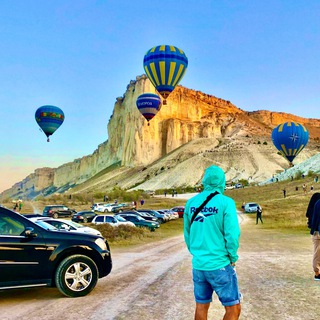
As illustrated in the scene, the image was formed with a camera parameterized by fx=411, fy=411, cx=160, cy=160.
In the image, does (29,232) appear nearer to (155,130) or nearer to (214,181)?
(214,181)

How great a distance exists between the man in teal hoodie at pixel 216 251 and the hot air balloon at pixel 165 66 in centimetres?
4748

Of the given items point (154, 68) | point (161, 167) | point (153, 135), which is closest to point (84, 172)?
point (153, 135)

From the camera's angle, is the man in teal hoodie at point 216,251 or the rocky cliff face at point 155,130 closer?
the man in teal hoodie at point 216,251

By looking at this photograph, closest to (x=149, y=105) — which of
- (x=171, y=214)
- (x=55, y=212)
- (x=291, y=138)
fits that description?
(x=291, y=138)

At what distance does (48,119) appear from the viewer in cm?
6506

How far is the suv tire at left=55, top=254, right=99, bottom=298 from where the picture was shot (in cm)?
698

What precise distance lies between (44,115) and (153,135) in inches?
3768

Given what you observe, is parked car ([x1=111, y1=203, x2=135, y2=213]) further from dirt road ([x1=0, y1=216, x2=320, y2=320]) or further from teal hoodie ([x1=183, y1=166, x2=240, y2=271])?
teal hoodie ([x1=183, y1=166, x2=240, y2=271])

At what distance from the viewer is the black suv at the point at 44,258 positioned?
6691 mm

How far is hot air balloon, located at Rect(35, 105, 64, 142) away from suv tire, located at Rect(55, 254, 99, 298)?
199 feet

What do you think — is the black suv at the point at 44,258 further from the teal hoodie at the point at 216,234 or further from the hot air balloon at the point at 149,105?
the hot air balloon at the point at 149,105

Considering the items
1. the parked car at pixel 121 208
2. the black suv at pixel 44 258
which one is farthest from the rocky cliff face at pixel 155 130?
the black suv at pixel 44 258

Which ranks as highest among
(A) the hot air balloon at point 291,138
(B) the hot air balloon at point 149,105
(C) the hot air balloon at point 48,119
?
(B) the hot air balloon at point 149,105

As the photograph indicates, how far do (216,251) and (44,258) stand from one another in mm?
3818
